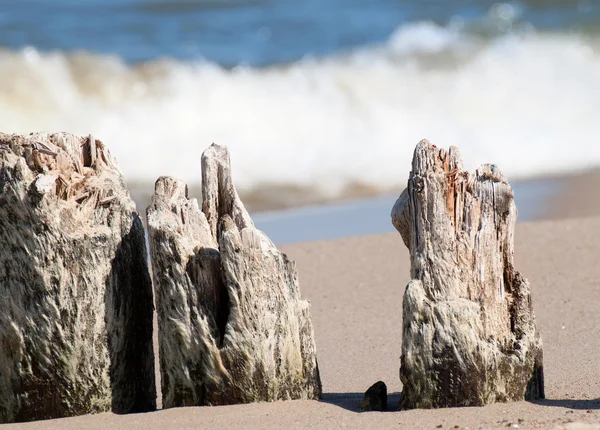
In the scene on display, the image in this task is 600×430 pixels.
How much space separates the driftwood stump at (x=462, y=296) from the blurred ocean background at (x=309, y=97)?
7.91 meters

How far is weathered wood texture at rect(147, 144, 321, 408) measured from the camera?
3.83 meters

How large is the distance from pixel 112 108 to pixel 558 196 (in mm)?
7282

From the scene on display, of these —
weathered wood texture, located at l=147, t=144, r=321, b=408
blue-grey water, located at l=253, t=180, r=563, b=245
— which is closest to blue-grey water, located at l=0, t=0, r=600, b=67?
blue-grey water, located at l=253, t=180, r=563, b=245

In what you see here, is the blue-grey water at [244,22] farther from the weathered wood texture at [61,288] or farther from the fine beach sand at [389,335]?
the weathered wood texture at [61,288]

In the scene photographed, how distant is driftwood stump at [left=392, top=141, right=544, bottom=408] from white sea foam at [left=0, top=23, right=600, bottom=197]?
8.64m

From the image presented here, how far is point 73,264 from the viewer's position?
3.88 meters

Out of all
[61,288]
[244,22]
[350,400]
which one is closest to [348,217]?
[350,400]

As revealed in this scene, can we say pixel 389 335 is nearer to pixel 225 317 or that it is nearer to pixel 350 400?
pixel 350 400

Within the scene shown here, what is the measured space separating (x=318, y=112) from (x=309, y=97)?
Answer: 68 cm

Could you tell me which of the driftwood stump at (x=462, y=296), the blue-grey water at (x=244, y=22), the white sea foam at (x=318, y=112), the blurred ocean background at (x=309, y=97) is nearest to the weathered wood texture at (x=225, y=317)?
the driftwood stump at (x=462, y=296)

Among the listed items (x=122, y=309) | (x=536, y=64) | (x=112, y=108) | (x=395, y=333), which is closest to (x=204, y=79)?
(x=112, y=108)

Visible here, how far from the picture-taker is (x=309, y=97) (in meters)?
15.9

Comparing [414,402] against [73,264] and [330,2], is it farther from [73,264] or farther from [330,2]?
[330,2]

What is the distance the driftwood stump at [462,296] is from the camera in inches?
151
